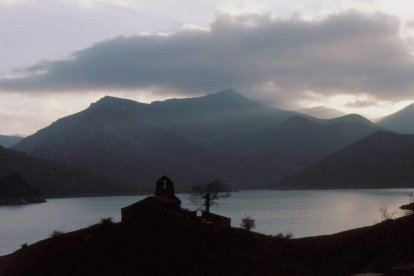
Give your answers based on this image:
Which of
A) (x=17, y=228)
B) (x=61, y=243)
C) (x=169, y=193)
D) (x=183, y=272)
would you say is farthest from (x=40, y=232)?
(x=183, y=272)

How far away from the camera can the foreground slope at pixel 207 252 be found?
49000 millimetres

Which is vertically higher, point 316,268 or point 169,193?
point 169,193

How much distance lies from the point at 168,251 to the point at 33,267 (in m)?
12.6

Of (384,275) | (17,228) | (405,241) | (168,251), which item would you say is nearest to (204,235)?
(168,251)

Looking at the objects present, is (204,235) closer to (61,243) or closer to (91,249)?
(91,249)

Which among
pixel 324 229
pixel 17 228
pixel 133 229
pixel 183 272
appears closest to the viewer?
pixel 183 272

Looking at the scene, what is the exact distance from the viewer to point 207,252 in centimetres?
5556

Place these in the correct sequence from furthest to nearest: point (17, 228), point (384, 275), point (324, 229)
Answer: point (17, 228) < point (324, 229) < point (384, 275)

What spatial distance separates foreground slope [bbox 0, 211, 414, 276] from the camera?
49.0 m

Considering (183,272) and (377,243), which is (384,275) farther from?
(183,272)

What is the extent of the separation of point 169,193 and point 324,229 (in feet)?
222

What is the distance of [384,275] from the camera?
39.4m

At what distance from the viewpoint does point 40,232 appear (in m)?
162

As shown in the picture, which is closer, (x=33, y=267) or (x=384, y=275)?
(x=384, y=275)
